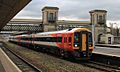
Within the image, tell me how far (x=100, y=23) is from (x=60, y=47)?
7940cm

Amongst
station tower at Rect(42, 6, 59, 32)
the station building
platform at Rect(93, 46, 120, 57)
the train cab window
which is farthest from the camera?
the station building

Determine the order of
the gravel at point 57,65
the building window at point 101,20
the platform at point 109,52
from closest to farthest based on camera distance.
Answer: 1. the gravel at point 57,65
2. the platform at point 109,52
3. the building window at point 101,20

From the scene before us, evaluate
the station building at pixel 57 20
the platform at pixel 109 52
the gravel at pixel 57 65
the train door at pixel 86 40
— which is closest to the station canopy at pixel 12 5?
the gravel at pixel 57 65

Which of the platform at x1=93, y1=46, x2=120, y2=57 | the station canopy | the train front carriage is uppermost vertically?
the station canopy

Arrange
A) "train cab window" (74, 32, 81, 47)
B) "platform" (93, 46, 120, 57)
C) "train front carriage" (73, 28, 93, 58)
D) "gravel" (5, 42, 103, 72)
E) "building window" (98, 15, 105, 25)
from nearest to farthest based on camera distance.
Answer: "gravel" (5, 42, 103, 72) < "train front carriage" (73, 28, 93, 58) < "train cab window" (74, 32, 81, 47) < "platform" (93, 46, 120, 57) < "building window" (98, 15, 105, 25)

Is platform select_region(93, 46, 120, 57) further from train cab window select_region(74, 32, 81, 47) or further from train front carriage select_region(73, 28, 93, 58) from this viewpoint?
train cab window select_region(74, 32, 81, 47)

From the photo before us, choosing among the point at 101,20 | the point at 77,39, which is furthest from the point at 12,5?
the point at 101,20

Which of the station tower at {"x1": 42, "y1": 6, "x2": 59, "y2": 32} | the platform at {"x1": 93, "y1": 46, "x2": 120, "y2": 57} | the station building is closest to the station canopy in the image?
the platform at {"x1": 93, "y1": 46, "x2": 120, "y2": 57}

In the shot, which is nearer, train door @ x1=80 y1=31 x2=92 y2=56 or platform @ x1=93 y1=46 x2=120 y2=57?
train door @ x1=80 y1=31 x2=92 y2=56

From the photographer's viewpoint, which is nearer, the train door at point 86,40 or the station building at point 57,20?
the train door at point 86,40

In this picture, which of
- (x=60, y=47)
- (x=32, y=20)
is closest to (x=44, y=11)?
(x=32, y=20)

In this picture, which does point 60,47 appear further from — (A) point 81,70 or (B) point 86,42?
(A) point 81,70

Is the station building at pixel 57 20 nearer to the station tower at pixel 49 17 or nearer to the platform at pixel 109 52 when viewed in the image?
the station tower at pixel 49 17

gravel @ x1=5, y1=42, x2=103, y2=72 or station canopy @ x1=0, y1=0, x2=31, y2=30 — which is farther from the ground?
station canopy @ x1=0, y1=0, x2=31, y2=30
